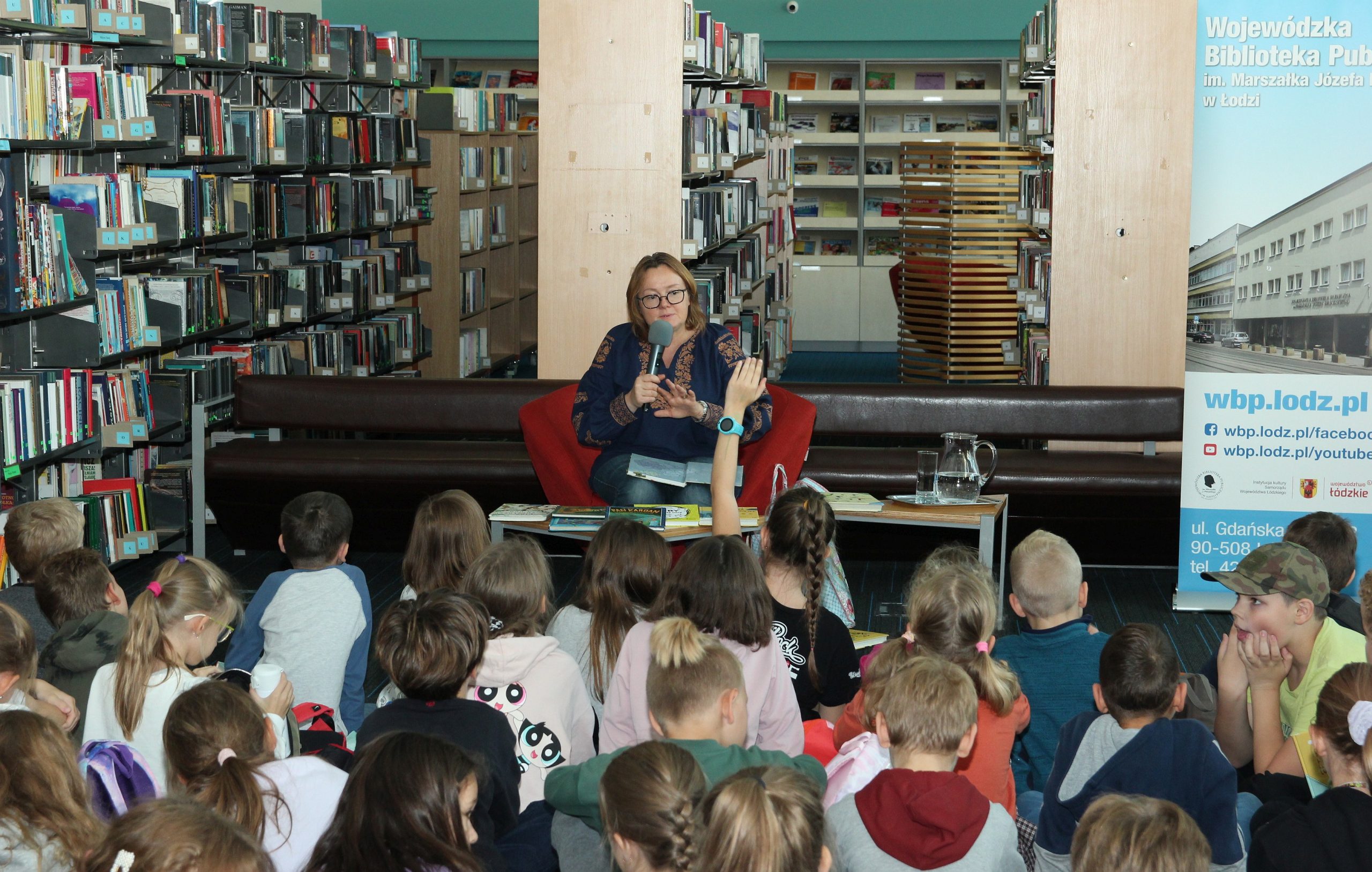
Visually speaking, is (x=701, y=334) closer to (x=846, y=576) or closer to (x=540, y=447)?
(x=540, y=447)

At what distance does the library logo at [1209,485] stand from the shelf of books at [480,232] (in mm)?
5176

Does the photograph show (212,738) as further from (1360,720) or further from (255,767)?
(1360,720)

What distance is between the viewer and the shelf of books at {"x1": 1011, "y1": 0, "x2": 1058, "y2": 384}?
6.57m

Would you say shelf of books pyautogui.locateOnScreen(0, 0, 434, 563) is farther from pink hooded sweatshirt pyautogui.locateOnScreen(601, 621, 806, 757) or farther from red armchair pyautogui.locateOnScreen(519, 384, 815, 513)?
pink hooded sweatshirt pyautogui.locateOnScreen(601, 621, 806, 757)

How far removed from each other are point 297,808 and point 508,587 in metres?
0.86

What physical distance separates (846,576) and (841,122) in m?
8.13

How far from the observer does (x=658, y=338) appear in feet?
14.3

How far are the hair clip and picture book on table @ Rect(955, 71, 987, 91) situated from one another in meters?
11.4

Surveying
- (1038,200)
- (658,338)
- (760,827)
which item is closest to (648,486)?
(658,338)

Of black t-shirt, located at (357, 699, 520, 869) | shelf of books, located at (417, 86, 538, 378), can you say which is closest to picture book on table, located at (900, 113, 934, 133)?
shelf of books, located at (417, 86, 538, 378)

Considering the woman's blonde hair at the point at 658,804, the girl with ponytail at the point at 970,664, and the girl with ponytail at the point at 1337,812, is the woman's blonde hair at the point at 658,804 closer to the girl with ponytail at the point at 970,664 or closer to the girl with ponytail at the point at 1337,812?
the girl with ponytail at the point at 970,664

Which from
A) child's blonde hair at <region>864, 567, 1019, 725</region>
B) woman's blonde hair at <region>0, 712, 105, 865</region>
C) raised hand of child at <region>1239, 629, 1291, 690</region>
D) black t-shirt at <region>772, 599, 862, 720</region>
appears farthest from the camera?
black t-shirt at <region>772, 599, 862, 720</region>

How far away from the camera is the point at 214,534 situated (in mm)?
6273

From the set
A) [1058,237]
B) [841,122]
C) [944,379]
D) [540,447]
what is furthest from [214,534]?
[841,122]
